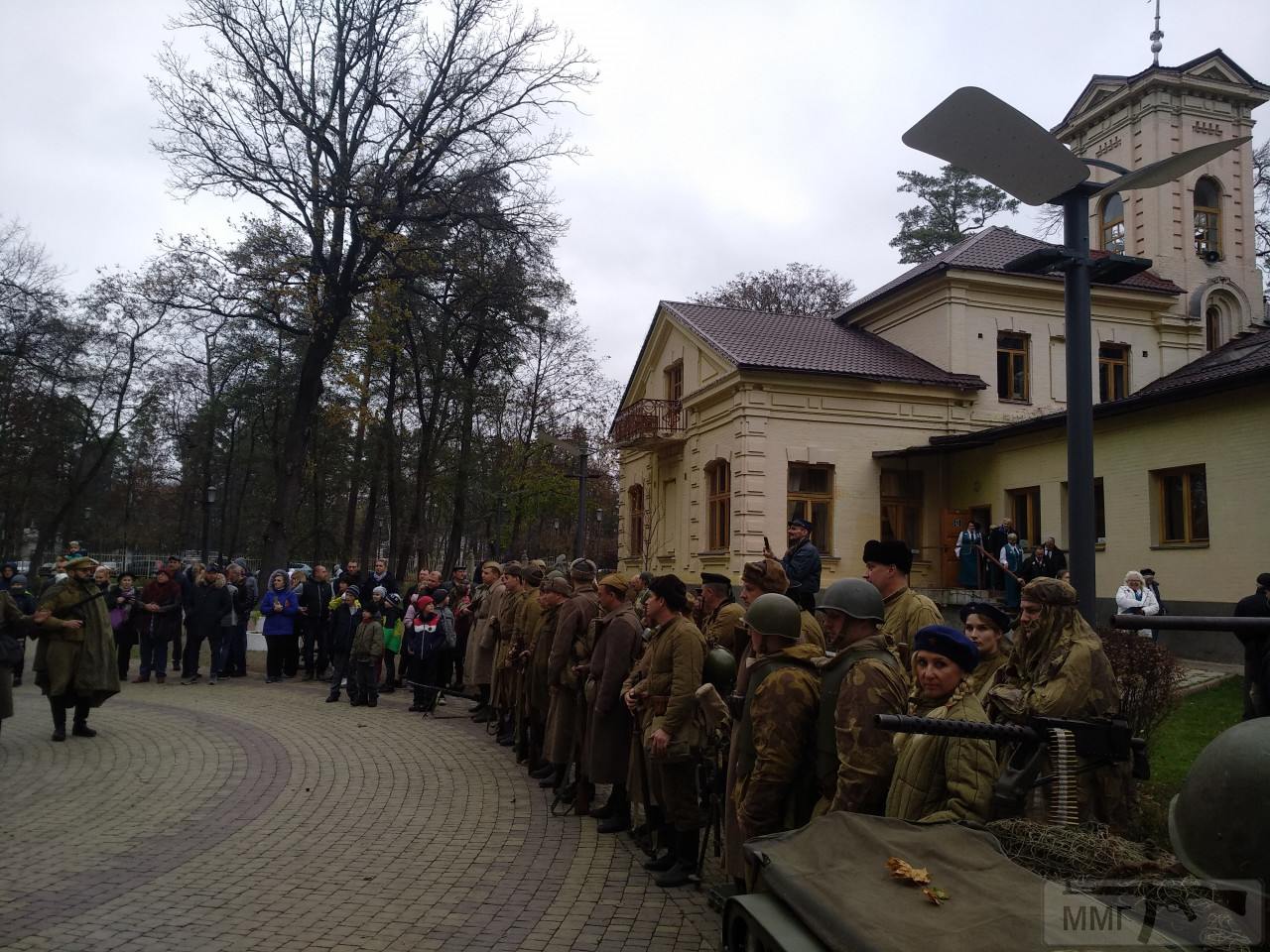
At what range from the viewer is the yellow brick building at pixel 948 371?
24156 millimetres

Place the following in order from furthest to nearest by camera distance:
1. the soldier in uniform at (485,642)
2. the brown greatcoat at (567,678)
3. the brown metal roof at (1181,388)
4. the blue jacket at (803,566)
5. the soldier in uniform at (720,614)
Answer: the brown metal roof at (1181,388) < the soldier in uniform at (485,642) < the blue jacket at (803,566) < the brown greatcoat at (567,678) < the soldier in uniform at (720,614)

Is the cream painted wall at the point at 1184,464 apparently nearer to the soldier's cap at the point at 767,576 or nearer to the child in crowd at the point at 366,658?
the soldier's cap at the point at 767,576

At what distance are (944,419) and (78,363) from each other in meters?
33.7

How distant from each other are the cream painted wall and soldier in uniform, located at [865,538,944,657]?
33.0 feet

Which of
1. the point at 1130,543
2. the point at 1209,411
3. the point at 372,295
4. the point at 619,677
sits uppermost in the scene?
the point at 372,295

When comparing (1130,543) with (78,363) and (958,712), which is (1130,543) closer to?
(958,712)

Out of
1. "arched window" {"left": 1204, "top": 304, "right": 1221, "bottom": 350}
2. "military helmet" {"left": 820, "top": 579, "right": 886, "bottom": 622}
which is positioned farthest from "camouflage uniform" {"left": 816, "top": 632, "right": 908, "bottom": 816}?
"arched window" {"left": 1204, "top": 304, "right": 1221, "bottom": 350}

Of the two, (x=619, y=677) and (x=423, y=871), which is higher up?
(x=619, y=677)

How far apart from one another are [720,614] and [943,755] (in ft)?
13.4

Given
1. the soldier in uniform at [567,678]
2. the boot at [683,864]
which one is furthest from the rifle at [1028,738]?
the soldier in uniform at [567,678]

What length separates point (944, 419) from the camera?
83.9 ft

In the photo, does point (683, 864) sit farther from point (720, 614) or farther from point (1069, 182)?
point (1069, 182)

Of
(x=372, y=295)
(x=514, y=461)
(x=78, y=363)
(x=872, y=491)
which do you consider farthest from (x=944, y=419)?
(x=78, y=363)

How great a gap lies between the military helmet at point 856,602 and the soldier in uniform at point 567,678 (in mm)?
4224
